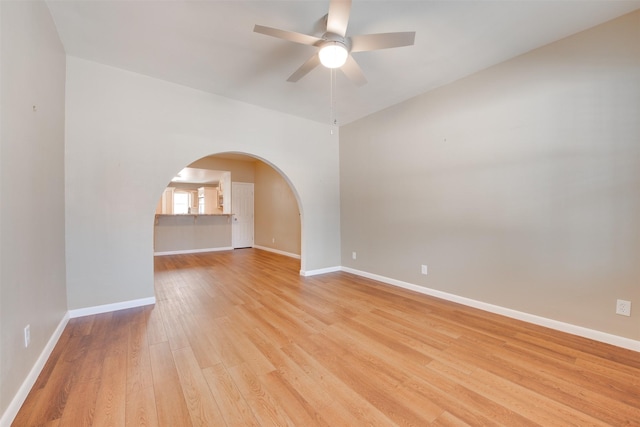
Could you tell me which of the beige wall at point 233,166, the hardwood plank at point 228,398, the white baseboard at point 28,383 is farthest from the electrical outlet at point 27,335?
the beige wall at point 233,166

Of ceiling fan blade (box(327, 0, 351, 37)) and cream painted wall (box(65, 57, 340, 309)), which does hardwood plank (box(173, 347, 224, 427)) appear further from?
ceiling fan blade (box(327, 0, 351, 37))

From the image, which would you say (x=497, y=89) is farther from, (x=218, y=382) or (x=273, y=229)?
(x=273, y=229)

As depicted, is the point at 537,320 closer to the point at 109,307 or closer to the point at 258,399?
the point at 258,399

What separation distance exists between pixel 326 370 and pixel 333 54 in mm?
2442

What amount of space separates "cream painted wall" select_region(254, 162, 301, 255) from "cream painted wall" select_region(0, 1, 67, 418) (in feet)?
13.3

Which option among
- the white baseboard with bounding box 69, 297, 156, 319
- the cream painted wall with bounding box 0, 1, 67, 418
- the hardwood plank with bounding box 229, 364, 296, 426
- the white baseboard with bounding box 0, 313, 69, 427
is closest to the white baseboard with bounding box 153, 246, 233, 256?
the white baseboard with bounding box 69, 297, 156, 319

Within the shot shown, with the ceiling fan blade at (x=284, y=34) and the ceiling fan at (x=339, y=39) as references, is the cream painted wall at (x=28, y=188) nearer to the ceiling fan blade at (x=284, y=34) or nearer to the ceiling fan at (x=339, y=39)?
the ceiling fan blade at (x=284, y=34)

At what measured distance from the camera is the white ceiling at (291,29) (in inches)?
79.6

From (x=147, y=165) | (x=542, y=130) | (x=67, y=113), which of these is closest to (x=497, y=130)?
(x=542, y=130)

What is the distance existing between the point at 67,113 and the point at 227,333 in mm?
2856

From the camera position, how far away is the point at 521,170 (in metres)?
2.66

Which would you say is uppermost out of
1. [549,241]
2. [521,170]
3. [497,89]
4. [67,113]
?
[497,89]

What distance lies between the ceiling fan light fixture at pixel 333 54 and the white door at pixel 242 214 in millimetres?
6357

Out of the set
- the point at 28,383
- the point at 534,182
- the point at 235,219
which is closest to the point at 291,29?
the point at 534,182
